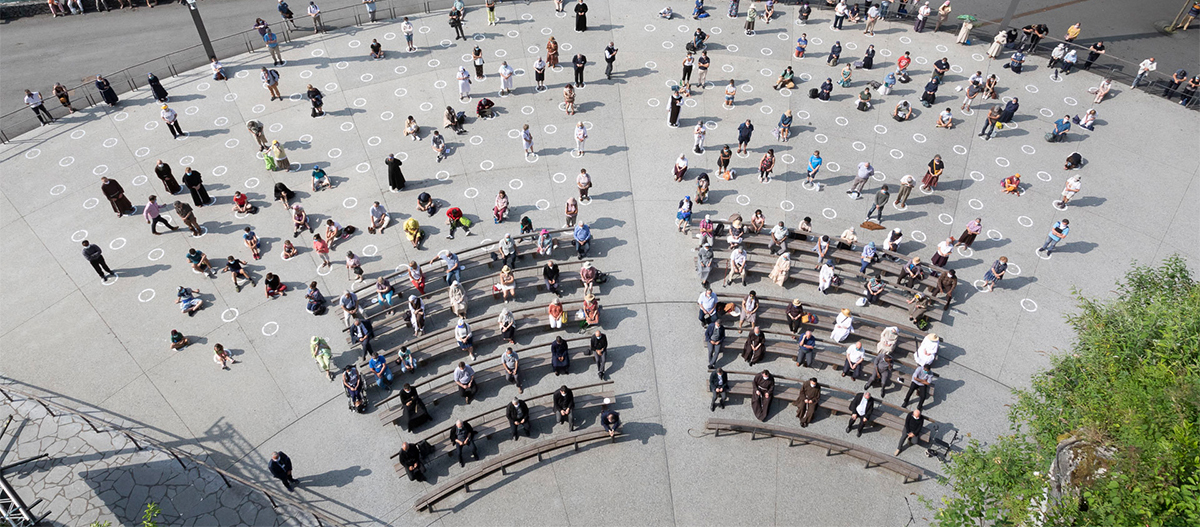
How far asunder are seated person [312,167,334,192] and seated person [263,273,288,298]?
4.42 metres

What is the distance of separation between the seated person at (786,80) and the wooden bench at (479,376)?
15.1 m

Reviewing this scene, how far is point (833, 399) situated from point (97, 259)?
67.8 ft

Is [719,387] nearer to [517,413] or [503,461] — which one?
[517,413]

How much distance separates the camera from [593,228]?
21.1 metres

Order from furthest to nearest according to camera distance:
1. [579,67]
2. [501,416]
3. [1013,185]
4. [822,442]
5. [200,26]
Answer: [200,26]
[579,67]
[1013,185]
[501,416]
[822,442]

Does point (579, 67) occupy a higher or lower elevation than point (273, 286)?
higher

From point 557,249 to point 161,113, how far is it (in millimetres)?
16481

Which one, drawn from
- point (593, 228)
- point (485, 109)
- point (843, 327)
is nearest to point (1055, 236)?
point (843, 327)

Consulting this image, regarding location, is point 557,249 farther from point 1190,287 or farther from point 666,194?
point 1190,287

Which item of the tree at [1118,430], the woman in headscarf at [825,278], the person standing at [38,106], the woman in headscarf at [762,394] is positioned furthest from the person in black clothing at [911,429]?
the person standing at [38,106]

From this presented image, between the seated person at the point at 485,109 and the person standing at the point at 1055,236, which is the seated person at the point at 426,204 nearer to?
the seated person at the point at 485,109

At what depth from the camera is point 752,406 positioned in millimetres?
16297

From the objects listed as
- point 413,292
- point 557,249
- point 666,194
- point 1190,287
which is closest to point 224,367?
point 413,292

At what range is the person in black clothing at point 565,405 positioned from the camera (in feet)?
50.1
